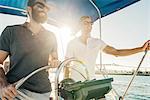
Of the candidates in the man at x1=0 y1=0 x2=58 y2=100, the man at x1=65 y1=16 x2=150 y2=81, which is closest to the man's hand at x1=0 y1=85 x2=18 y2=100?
the man at x1=0 y1=0 x2=58 y2=100

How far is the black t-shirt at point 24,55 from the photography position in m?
1.92

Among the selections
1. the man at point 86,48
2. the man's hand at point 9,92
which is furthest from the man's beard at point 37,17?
the man at point 86,48

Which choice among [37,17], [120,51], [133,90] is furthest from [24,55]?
[133,90]

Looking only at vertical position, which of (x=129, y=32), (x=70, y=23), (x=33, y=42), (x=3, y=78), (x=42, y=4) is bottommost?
(x=3, y=78)

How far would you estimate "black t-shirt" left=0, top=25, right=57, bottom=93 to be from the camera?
75.4 inches

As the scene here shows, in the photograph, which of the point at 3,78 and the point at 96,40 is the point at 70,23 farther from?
the point at 3,78

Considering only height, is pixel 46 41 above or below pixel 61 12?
below

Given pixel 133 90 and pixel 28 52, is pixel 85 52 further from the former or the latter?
pixel 133 90

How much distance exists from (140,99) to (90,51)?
12679mm

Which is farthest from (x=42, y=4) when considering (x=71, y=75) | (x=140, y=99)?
(x=140, y=99)

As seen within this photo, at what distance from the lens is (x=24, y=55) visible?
191cm

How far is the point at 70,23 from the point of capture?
14.2ft

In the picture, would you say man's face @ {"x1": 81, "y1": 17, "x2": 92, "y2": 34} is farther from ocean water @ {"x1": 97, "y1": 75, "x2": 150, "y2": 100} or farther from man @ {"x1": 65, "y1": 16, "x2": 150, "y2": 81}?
ocean water @ {"x1": 97, "y1": 75, "x2": 150, "y2": 100}

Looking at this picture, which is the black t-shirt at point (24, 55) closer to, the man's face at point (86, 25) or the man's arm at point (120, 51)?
the man's face at point (86, 25)
